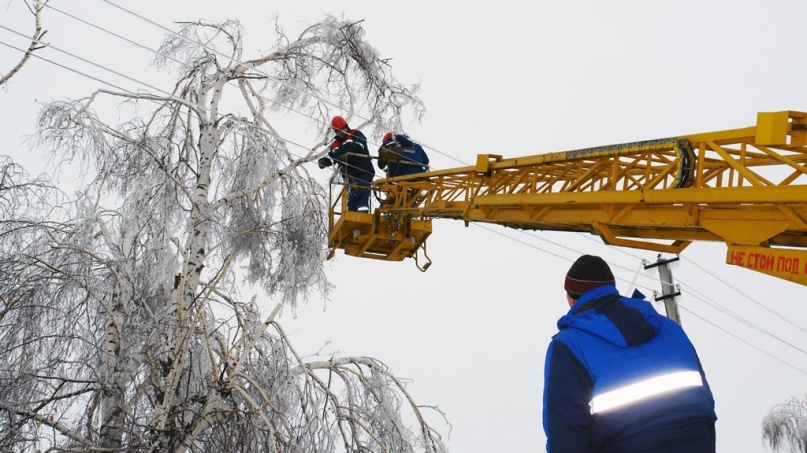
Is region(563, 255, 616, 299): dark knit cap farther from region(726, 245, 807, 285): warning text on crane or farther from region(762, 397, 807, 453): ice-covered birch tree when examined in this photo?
region(762, 397, 807, 453): ice-covered birch tree

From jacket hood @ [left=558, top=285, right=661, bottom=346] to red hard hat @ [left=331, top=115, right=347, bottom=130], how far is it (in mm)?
7447

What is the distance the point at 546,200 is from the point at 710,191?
1821mm

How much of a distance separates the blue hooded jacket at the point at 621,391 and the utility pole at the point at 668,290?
9.87 meters

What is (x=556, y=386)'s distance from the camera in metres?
2.54

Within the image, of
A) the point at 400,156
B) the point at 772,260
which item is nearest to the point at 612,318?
the point at 772,260

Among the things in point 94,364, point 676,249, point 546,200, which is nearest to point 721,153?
point 676,249

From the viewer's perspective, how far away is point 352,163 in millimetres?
9914

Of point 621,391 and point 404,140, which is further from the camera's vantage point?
point 404,140

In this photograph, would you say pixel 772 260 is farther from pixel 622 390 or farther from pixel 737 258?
pixel 622 390

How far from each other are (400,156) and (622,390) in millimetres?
7453

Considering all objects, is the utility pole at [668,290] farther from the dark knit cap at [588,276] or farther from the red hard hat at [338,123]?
the dark knit cap at [588,276]

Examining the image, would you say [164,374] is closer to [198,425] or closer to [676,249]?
[198,425]

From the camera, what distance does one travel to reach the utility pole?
39.4ft

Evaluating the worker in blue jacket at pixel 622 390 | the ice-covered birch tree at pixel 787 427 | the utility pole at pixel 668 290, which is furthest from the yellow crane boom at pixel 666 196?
the ice-covered birch tree at pixel 787 427
